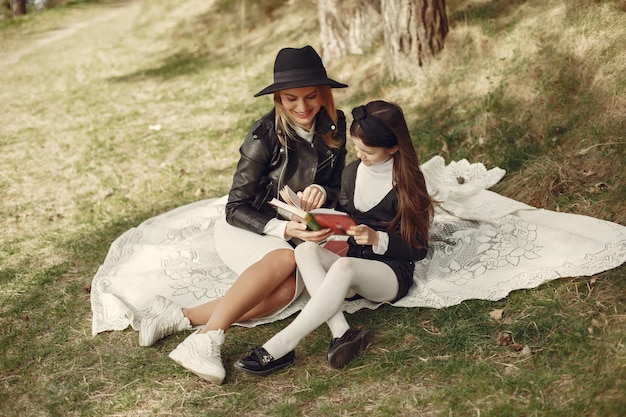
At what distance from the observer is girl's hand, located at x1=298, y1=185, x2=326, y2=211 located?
376 centimetres

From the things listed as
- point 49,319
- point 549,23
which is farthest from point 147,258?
point 549,23

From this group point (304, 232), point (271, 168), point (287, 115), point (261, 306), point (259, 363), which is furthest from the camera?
point (271, 168)

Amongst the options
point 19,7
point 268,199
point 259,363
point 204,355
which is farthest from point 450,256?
point 19,7

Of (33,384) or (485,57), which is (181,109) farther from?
(33,384)

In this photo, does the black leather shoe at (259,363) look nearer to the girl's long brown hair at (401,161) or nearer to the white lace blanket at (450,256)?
the white lace blanket at (450,256)

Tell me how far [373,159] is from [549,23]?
3.11 meters

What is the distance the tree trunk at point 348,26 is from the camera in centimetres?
730

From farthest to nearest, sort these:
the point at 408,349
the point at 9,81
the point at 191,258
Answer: the point at 9,81
the point at 191,258
the point at 408,349

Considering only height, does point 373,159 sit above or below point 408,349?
above

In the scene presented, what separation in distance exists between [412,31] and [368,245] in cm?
335

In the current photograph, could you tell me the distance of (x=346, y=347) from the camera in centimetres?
319

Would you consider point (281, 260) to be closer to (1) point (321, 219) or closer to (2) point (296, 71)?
(1) point (321, 219)

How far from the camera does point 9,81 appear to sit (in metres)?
10.4

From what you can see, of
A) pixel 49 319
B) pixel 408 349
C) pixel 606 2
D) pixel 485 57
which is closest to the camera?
pixel 408 349
